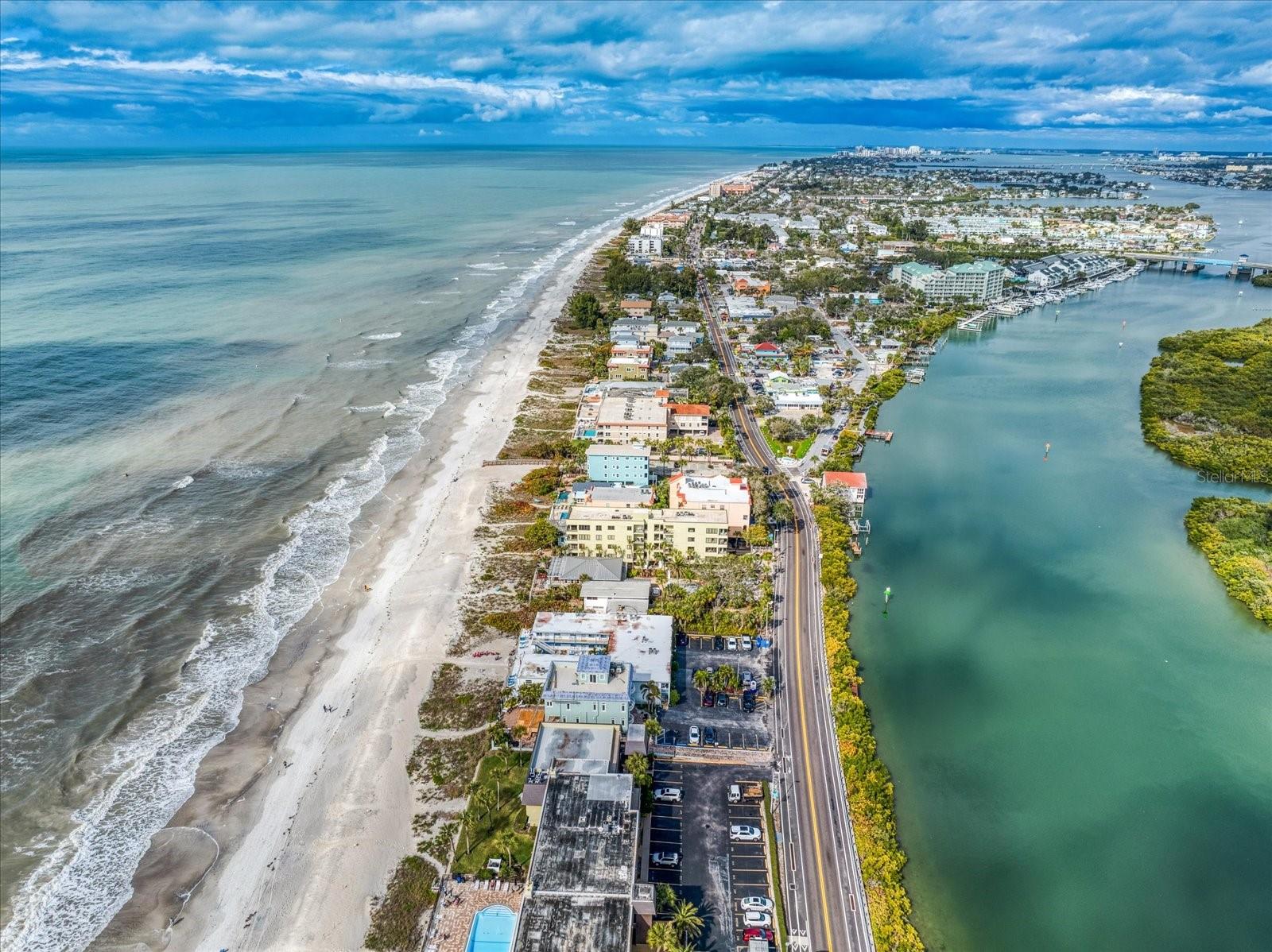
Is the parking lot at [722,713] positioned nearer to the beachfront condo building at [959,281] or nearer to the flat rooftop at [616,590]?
the flat rooftop at [616,590]

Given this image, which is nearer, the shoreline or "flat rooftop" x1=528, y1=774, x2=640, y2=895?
"flat rooftop" x1=528, y1=774, x2=640, y2=895

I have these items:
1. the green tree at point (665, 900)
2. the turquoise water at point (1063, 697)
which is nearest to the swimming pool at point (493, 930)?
the green tree at point (665, 900)

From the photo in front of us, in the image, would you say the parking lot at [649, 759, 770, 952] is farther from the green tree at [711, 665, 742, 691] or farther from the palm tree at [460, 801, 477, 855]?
the palm tree at [460, 801, 477, 855]

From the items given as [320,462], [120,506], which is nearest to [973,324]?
[320,462]

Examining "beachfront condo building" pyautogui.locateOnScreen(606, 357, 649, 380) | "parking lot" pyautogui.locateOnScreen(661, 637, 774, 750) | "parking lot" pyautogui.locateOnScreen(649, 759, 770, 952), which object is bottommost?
"parking lot" pyautogui.locateOnScreen(649, 759, 770, 952)

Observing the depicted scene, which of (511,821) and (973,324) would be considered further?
(973,324)

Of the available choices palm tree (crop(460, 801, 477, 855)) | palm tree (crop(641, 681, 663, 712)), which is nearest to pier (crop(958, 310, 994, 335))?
palm tree (crop(641, 681, 663, 712))

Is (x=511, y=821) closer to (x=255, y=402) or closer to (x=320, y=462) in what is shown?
(x=320, y=462)

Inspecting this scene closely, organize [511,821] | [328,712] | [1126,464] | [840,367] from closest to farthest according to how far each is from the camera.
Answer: [511,821] < [328,712] < [1126,464] < [840,367]
